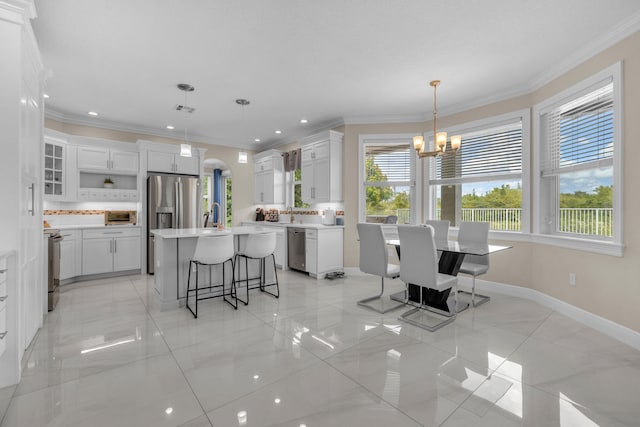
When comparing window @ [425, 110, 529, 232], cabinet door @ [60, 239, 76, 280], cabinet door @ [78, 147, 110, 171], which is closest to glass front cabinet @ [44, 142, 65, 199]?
cabinet door @ [78, 147, 110, 171]

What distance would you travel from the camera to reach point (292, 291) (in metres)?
4.21

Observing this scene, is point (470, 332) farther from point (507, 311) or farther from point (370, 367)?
point (370, 367)

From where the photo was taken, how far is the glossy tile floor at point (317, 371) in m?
1.70

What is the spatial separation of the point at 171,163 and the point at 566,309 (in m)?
6.14

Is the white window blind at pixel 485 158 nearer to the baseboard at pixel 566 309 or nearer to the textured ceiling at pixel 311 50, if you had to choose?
the textured ceiling at pixel 311 50

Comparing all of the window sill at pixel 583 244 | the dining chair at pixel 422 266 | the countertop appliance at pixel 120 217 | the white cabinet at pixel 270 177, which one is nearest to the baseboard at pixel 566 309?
the window sill at pixel 583 244

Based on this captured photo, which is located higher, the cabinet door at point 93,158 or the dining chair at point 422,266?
the cabinet door at point 93,158

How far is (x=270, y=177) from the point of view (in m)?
6.66

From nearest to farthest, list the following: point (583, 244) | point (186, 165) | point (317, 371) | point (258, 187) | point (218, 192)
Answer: point (317, 371)
point (583, 244)
point (186, 165)
point (258, 187)
point (218, 192)

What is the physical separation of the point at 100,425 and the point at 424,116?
514cm

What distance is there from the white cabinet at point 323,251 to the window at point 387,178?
60 cm

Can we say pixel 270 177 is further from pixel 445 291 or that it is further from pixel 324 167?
pixel 445 291

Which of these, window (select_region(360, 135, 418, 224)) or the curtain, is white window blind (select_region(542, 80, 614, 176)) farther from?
the curtain

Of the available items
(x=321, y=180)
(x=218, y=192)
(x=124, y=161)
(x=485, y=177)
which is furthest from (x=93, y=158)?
(x=485, y=177)
